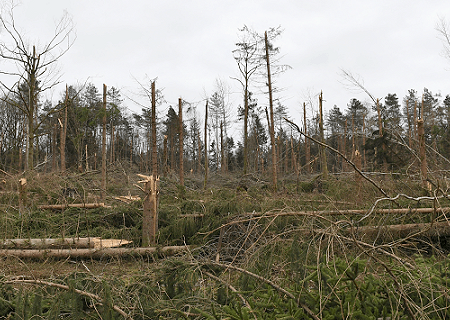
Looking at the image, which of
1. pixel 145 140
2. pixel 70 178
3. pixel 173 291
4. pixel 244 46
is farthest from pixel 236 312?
pixel 145 140

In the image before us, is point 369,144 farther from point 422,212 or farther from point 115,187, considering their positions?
point 115,187

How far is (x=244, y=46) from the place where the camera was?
16.9 metres

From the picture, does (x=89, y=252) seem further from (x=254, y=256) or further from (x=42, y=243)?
(x=254, y=256)

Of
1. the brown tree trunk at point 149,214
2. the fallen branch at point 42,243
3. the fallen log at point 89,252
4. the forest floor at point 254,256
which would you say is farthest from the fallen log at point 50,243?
the brown tree trunk at point 149,214

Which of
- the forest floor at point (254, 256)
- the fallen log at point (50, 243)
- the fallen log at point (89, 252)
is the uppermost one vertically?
the forest floor at point (254, 256)

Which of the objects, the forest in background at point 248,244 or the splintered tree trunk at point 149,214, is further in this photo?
the splintered tree trunk at point 149,214

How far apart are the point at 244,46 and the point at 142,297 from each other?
16.0 m

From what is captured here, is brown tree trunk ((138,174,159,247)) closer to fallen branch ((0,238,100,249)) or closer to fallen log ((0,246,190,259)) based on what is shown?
fallen log ((0,246,190,259))

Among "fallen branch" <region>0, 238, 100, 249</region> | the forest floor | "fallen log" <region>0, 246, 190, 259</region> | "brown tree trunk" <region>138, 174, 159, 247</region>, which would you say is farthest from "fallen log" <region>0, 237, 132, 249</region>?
"brown tree trunk" <region>138, 174, 159, 247</region>

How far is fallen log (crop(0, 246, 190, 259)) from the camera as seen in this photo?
21.5ft

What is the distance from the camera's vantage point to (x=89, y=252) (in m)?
6.72

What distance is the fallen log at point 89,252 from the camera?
6547mm

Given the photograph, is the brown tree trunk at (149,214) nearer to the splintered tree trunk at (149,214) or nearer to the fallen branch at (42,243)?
the splintered tree trunk at (149,214)

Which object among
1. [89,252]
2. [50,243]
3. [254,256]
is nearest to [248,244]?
[254,256]
